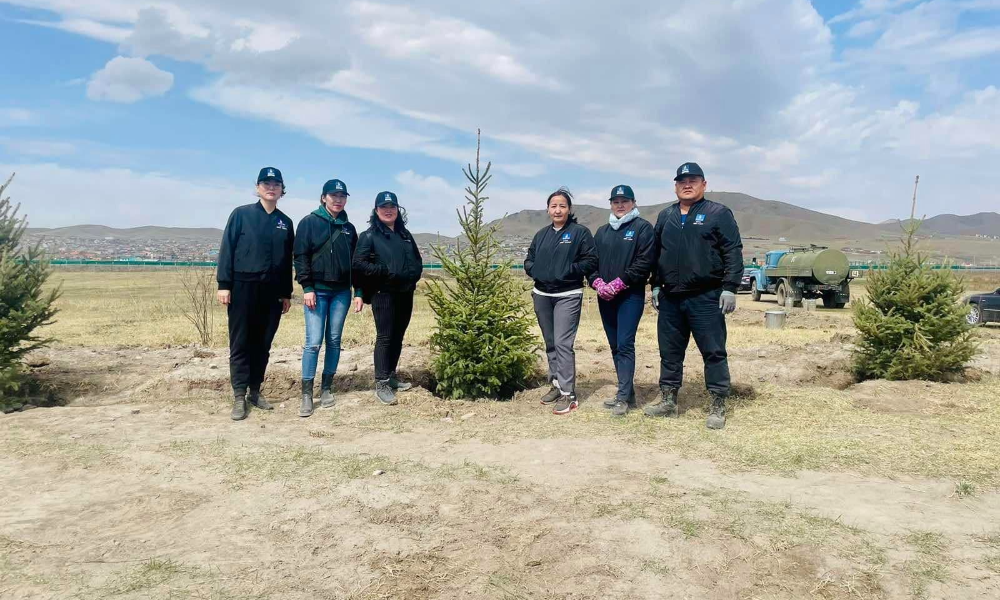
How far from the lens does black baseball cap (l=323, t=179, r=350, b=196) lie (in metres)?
6.27

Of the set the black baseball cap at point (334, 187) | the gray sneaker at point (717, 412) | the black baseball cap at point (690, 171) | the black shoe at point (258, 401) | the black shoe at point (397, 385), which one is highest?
the black baseball cap at point (690, 171)

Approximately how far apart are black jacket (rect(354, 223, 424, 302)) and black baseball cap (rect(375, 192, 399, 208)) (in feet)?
0.71

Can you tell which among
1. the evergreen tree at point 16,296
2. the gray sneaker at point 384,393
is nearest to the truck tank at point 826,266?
the gray sneaker at point 384,393

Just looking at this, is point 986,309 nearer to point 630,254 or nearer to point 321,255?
point 630,254

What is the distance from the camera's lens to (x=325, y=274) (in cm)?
609

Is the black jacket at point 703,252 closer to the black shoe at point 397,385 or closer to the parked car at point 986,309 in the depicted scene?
the black shoe at point 397,385

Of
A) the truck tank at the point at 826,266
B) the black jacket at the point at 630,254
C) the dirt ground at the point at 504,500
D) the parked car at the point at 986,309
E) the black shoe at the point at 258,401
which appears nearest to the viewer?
the dirt ground at the point at 504,500

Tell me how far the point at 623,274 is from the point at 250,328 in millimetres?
3681

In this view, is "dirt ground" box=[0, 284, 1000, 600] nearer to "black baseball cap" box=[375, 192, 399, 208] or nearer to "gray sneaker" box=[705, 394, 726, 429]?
"gray sneaker" box=[705, 394, 726, 429]

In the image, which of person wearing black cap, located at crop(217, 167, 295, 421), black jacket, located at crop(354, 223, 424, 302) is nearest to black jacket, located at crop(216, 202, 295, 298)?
person wearing black cap, located at crop(217, 167, 295, 421)

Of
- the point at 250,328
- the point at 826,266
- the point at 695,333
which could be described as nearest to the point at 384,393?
the point at 250,328

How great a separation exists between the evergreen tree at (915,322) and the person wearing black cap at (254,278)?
6772mm

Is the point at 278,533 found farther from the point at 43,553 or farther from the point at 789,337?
the point at 789,337

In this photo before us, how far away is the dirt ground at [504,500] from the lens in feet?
9.52
